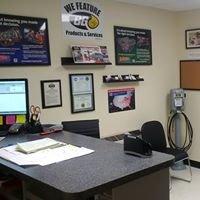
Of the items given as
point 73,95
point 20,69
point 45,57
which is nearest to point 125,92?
point 73,95

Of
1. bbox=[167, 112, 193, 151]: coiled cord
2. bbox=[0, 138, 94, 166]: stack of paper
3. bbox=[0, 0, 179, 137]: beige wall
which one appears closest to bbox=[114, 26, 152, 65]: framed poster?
bbox=[0, 0, 179, 137]: beige wall

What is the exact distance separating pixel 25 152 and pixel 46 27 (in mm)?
1651

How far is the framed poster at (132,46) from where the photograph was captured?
3.64 meters

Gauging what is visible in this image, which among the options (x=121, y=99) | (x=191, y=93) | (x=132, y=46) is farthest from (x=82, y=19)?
(x=191, y=93)

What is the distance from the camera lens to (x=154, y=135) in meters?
3.72

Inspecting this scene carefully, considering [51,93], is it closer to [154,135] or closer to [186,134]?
[154,135]

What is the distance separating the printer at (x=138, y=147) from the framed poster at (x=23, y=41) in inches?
63.2

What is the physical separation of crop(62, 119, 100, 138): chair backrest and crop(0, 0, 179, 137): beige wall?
0.33 metres

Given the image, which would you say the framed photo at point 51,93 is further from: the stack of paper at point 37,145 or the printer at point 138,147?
the printer at point 138,147

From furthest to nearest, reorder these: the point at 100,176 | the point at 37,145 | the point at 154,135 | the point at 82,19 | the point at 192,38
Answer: the point at 192,38, the point at 154,135, the point at 82,19, the point at 37,145, the point at 100,176

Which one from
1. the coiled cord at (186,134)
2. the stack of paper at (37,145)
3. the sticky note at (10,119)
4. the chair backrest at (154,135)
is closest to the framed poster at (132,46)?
the chair backrest at (154,135)

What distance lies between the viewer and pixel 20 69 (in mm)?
2795

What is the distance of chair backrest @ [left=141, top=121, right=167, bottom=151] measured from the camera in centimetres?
363

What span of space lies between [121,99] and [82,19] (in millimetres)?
1098
